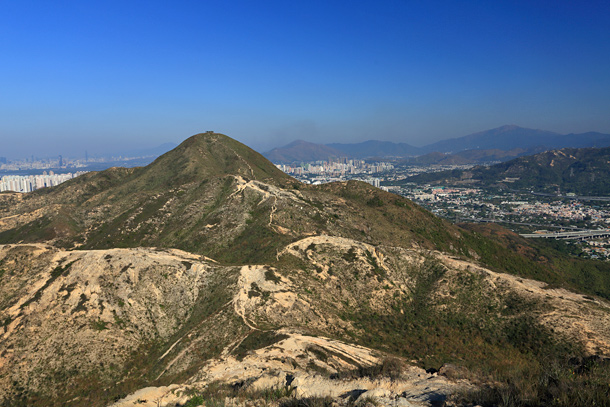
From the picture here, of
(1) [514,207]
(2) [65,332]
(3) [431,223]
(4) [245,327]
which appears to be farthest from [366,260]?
(1) [514,207]

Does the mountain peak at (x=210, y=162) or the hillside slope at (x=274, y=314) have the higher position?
the mountain peak at (x=210, y=162)

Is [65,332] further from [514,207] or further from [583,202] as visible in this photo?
[583,202]

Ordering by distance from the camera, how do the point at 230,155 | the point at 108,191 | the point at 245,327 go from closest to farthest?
the point at 245,327 → the point at 108,191 → the point at 230,155

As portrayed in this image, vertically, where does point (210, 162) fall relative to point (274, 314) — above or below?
above

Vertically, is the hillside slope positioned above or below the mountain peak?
below

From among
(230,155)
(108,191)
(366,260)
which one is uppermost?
(230,155)

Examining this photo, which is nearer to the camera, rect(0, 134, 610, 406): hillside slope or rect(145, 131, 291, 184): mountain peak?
rect(0, 134, 610, 406): hillside slope

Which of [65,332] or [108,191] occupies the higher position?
[108,191]

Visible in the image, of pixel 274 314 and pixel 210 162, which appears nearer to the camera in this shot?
pixel 274 314

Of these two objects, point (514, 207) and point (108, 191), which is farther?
point (514, 207)

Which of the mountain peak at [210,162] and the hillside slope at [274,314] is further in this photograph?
the mountain peak at [210,162]

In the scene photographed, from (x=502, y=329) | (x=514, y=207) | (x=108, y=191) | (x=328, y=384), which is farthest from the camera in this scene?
(x=514, y=207)
